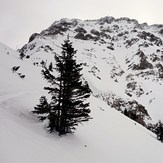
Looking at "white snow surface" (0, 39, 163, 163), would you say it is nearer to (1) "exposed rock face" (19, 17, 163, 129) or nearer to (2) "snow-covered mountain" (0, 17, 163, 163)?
(2) "snow-covered mountain" (0, 17, 163, 163)

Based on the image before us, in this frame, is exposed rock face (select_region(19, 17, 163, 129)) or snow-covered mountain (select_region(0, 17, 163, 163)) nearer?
snow-covered mountain (select_region(0, 17, 163, 163))

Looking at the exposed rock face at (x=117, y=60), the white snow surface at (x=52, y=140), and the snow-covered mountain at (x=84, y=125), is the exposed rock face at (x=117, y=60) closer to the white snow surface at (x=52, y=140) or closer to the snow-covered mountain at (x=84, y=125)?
the snow-covered mountain at (x=84, y=125)

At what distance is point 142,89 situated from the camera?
67.8 meters

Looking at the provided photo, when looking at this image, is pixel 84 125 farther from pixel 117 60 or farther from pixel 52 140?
pixel 117 60

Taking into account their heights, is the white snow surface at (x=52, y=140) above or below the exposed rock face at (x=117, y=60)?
below

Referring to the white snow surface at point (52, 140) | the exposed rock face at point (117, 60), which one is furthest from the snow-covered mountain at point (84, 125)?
the exposed rock face at point (117, 60)

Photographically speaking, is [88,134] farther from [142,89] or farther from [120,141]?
[142,89]

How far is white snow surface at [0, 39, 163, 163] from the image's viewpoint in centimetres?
1072

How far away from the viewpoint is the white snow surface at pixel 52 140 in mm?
10719

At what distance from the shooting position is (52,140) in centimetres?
1415

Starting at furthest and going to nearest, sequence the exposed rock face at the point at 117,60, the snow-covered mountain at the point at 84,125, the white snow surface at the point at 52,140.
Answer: the exposed rock face at the point at 117,60, the snow-covered mountain at the point at 84,125, the white snow surface at the point at 52,140

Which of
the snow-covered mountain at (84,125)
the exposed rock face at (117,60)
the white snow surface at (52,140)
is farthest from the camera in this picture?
the exposed rock face at (117,60)

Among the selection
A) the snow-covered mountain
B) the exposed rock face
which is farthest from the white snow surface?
the exposed rock face

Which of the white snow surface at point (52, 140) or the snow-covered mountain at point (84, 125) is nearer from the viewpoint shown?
the white snow surface at point (52, 140)
